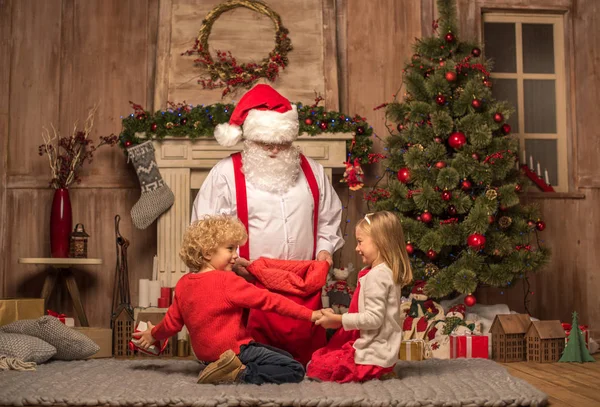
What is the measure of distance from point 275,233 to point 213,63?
91.0 inches

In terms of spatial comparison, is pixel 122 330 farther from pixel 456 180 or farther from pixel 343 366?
pixel 456 180

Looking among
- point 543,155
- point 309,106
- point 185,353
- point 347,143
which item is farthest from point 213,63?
point 543,155

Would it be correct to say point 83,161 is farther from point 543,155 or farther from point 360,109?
point 543,155

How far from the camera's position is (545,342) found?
4.78 meters

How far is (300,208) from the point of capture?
3977 millimetres

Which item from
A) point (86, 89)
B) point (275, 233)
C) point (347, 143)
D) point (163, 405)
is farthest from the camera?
point (86, 89)

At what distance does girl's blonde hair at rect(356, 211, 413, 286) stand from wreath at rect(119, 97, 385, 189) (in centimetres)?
188

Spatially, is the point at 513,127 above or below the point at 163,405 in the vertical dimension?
above

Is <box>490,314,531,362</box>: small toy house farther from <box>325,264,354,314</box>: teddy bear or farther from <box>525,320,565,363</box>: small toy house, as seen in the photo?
<box>325,264,354,314</box>: teddy bear

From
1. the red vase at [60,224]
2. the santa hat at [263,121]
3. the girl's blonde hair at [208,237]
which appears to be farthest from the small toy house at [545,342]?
the red vase at [60,224]

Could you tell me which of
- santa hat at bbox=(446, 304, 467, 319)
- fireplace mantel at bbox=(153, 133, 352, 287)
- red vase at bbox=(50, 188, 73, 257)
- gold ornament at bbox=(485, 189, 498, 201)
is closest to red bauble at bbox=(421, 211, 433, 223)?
gold ornament at bbox=(485, 189, 498, 201)

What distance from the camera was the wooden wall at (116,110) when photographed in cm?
581

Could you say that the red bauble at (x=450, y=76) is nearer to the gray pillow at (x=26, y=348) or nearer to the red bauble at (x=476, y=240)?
the red bauble at (x=476, y=240)

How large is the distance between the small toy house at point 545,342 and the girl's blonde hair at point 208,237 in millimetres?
2220
